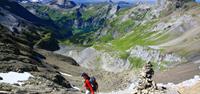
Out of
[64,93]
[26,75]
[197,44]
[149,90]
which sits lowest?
[149,90]

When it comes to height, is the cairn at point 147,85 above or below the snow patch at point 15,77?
below

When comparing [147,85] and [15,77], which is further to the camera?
[15,77]

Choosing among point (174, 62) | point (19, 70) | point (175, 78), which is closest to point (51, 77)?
point (19, 70)

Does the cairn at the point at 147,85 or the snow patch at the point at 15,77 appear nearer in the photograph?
the cairn at the point at 147,85

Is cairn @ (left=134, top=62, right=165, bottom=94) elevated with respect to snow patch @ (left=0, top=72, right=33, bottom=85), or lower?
lower

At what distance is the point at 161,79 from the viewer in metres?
114

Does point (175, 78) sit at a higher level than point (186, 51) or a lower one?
lower

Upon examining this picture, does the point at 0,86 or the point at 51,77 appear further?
the point at 51,77

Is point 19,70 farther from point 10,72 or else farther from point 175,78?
point 175,78

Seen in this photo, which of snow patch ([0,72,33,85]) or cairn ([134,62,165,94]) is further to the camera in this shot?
snow patch ([0,72,33,85])

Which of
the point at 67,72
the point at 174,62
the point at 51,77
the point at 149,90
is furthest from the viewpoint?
the point at 174,62

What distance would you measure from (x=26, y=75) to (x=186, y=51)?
401ft

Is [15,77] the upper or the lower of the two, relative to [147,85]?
upper

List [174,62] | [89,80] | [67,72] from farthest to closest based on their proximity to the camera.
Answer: [174,62] < [67,72] < [89,80]
